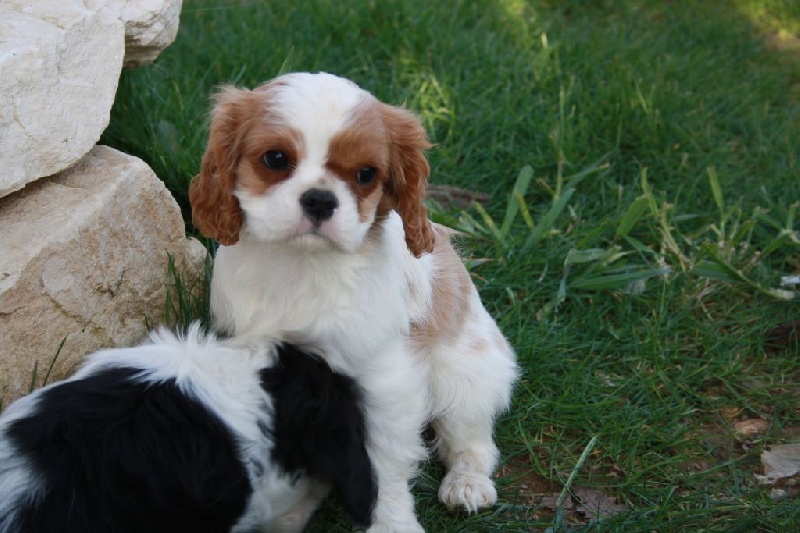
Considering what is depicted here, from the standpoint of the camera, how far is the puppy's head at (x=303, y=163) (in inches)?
104

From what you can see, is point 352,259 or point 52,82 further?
point 52,82

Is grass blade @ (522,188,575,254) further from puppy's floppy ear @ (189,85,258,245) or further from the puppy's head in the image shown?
puppy's floppy ear @ (189,85,258,245)

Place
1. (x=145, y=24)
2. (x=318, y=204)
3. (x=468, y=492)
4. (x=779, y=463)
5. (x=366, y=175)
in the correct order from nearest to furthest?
(x=318, y=204)
(x=366, y=175)
(x=468, y=492)
(x=779, y=463)
(x=145, y=24)

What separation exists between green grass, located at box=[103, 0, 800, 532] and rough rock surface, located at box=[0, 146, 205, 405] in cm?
78

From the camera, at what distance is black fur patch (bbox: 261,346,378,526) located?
2.74 m

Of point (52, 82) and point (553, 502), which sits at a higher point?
point (52, 82)

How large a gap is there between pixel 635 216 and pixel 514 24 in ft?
7.20

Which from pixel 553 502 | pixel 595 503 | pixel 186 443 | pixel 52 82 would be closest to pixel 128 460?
pixel 186 443

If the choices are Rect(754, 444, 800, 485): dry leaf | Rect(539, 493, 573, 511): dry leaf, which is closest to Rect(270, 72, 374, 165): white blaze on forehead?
Rect(539, 493, 573, 511): dry leaf

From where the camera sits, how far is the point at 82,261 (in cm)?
310

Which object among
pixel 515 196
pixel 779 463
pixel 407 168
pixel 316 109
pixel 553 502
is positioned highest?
pixel 316 109

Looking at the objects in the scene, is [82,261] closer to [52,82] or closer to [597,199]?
[52,82]

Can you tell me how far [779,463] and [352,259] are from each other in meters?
1.84

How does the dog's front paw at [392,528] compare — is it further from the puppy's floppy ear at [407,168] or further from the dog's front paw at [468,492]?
the puppy's floppy ear at [407,168]
